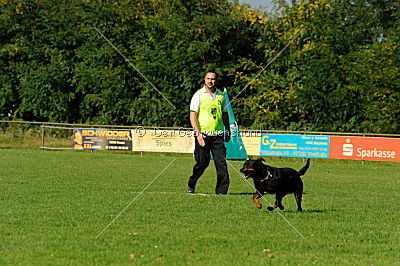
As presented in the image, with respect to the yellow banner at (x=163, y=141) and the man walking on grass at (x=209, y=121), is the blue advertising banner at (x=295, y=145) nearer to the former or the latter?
the yellow banner at (x=163, y=141)

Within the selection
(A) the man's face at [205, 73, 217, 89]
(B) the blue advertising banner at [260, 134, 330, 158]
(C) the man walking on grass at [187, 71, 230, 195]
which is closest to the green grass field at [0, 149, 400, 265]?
(C) the man walking on grass at [187, 71, 230, 195]

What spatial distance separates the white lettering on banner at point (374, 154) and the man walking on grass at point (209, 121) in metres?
15.3

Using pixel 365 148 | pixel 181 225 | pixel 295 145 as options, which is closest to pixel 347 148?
pixel 365 148

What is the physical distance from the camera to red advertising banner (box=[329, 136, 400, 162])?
26.6 m

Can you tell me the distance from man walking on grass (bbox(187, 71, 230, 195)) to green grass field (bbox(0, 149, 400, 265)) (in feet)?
2.50

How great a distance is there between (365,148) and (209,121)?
1598cm

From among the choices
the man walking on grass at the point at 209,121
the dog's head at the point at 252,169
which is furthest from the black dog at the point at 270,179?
the man walking on grass at the point at 209,121

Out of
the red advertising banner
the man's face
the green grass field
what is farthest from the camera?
the red advertising banner

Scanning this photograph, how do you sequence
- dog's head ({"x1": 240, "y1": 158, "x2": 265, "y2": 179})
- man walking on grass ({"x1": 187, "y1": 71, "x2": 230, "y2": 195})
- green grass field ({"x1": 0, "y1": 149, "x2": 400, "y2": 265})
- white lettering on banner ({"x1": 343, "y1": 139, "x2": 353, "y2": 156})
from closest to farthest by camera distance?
green grass field ({"x1": 0, "y1": 149, "x2": 400, "y2": 265}) < dog's head ({"x1": 240, "y1": 158, "x2": 265, "y2": 179}) < man walking on grass ({"x1": 187, "y1": 71, "x2": 230, "y2": 195}) < white lettering on banner ({"x1": 343, "y1": 139, "x2": 353, "y2": 156})

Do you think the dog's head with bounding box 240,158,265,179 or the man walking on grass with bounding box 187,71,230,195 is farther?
the man walking on grass with bounding box 187,71,230,195

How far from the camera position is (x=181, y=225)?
29.9 feet

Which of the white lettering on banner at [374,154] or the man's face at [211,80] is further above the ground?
the man's face at [211,80]

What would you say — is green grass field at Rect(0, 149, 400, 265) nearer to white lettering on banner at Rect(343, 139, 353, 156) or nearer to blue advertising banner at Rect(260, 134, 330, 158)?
white lettering on banner at Rect(343, 139, 353, 156)

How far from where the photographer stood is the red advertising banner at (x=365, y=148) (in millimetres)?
26562
